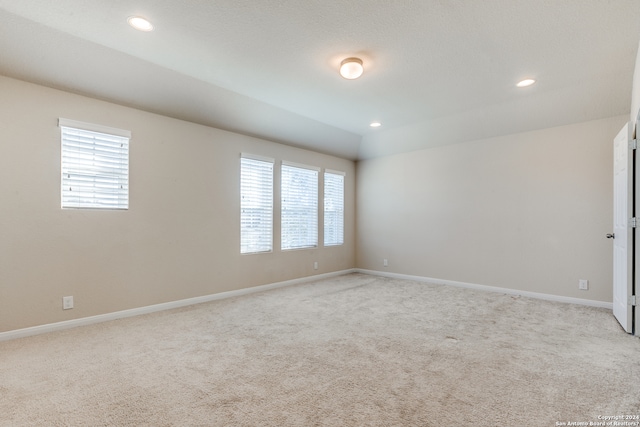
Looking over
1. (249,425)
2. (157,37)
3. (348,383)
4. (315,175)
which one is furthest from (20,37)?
(315,175)

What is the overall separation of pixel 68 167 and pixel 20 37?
1230mm

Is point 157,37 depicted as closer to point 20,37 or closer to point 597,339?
point 20,37

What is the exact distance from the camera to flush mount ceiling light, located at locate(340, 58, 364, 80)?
3.09 metres

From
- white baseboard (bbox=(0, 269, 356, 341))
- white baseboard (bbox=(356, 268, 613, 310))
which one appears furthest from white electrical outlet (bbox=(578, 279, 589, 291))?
white baseboard (bbox=(0, 269, 356, 341))

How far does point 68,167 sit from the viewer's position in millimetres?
3355

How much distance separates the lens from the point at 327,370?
2410 millimetres

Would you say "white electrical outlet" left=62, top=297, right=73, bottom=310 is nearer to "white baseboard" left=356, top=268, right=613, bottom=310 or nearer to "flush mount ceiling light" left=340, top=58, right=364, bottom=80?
"flush mount ceiling light" left=340, top=58, right=364, bottom=80

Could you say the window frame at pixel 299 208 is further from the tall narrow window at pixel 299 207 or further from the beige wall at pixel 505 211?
the beige wall at pixel 505 211

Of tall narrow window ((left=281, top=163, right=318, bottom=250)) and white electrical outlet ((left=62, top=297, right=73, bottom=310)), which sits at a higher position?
tall narrow window ((left=281, top=163, right=318, bottom=250))

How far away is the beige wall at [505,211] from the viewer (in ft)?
14.0

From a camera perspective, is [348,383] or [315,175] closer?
[348,383]

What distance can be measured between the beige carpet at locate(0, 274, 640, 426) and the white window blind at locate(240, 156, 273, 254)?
1.38 m

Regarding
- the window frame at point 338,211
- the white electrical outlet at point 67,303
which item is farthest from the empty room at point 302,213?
the window frame at point 338,211

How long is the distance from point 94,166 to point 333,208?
13.5ft
